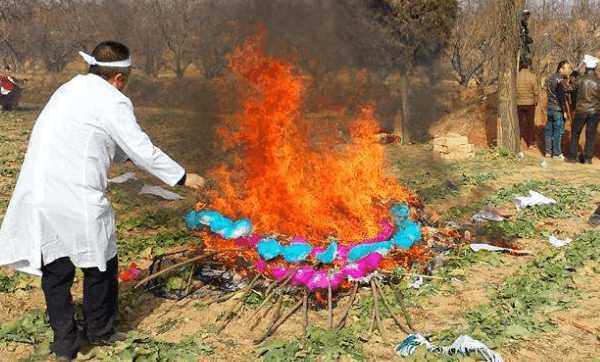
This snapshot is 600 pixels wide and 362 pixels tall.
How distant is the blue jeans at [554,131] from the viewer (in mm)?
11055

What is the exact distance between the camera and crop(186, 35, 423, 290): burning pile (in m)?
4.64

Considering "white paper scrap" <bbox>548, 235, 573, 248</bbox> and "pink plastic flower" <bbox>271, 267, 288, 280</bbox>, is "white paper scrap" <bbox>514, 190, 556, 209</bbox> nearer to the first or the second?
"white paper scrap" <bbox>548, 235, 573, 248</bbox>

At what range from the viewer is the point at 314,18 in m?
13.0

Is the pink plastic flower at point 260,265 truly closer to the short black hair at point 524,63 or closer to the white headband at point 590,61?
the white headband at point 590,61

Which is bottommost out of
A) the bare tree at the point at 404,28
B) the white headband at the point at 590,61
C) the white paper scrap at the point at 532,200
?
the white paper scrap at the point at 532,200

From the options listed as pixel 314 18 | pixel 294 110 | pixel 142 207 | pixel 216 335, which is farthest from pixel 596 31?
pixel 216 335

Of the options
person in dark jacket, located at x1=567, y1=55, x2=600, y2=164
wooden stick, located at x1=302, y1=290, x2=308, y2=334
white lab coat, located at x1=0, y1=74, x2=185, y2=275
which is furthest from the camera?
person in dark jacket, located at x1=567, y1=55, x2=600, y2=164

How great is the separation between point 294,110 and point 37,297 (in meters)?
3.50

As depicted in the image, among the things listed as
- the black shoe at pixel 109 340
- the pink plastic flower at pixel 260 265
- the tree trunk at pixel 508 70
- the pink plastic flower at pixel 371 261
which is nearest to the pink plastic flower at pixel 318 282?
the pink plastic flower at pixel 371 261

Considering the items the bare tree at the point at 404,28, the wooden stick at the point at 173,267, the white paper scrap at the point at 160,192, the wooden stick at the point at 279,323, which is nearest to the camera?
the wooden stick at the point at 279,323

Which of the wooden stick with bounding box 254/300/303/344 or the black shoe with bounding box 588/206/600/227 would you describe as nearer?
the wooden stick with bounding box 254/300/303/344

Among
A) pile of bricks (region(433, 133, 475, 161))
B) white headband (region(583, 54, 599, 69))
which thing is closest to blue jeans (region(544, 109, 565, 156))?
white headband (region(583, 54, 599, 69))

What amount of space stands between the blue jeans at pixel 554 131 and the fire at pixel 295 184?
240 inches

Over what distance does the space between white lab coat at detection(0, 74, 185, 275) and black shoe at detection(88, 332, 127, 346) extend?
2.13 ft
